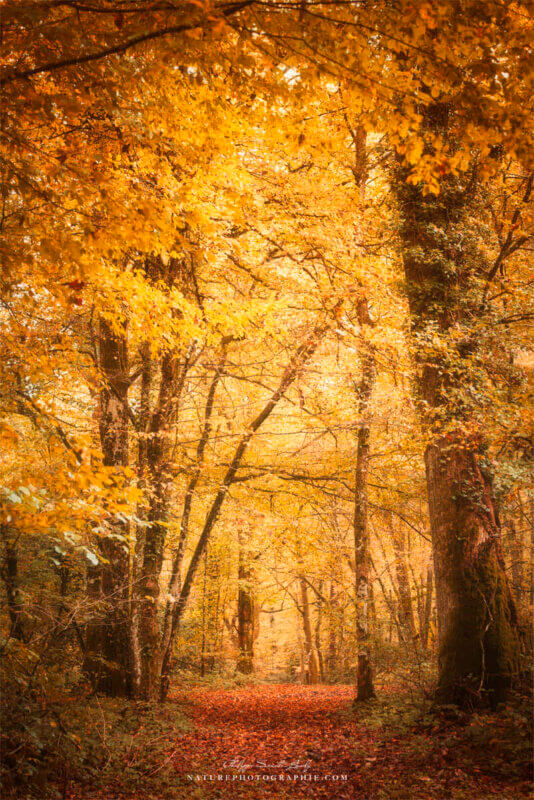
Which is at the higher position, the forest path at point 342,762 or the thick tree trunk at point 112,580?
the thick tree trunk at point 112,580

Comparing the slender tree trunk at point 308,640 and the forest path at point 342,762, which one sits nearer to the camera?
the forest path at point 342,762

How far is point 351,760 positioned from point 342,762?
0.10 metres

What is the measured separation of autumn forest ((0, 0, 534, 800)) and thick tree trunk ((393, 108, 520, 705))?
38 mm

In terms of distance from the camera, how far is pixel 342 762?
5.03 meters

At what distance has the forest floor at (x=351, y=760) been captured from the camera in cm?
404

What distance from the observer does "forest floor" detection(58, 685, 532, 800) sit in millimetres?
4039

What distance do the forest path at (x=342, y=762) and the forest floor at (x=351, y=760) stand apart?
0.04 feet

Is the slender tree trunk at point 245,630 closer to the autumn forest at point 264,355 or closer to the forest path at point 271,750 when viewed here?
the autumn forest at point 264,355

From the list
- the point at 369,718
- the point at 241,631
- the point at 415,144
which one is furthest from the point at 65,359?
the point at 241,631

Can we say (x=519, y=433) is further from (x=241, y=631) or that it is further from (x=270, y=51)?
(x=241, y=631)

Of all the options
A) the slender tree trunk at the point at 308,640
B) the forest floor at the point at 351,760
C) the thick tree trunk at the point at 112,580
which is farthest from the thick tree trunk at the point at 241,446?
the slender tree trunk at the point at 308,640

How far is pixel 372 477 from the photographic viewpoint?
29.9ft

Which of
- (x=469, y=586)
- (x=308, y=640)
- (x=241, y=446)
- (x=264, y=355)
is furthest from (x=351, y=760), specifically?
(x=308, y=640)

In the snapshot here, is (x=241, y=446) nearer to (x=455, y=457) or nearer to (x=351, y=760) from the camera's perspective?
(x=455, y=457)
